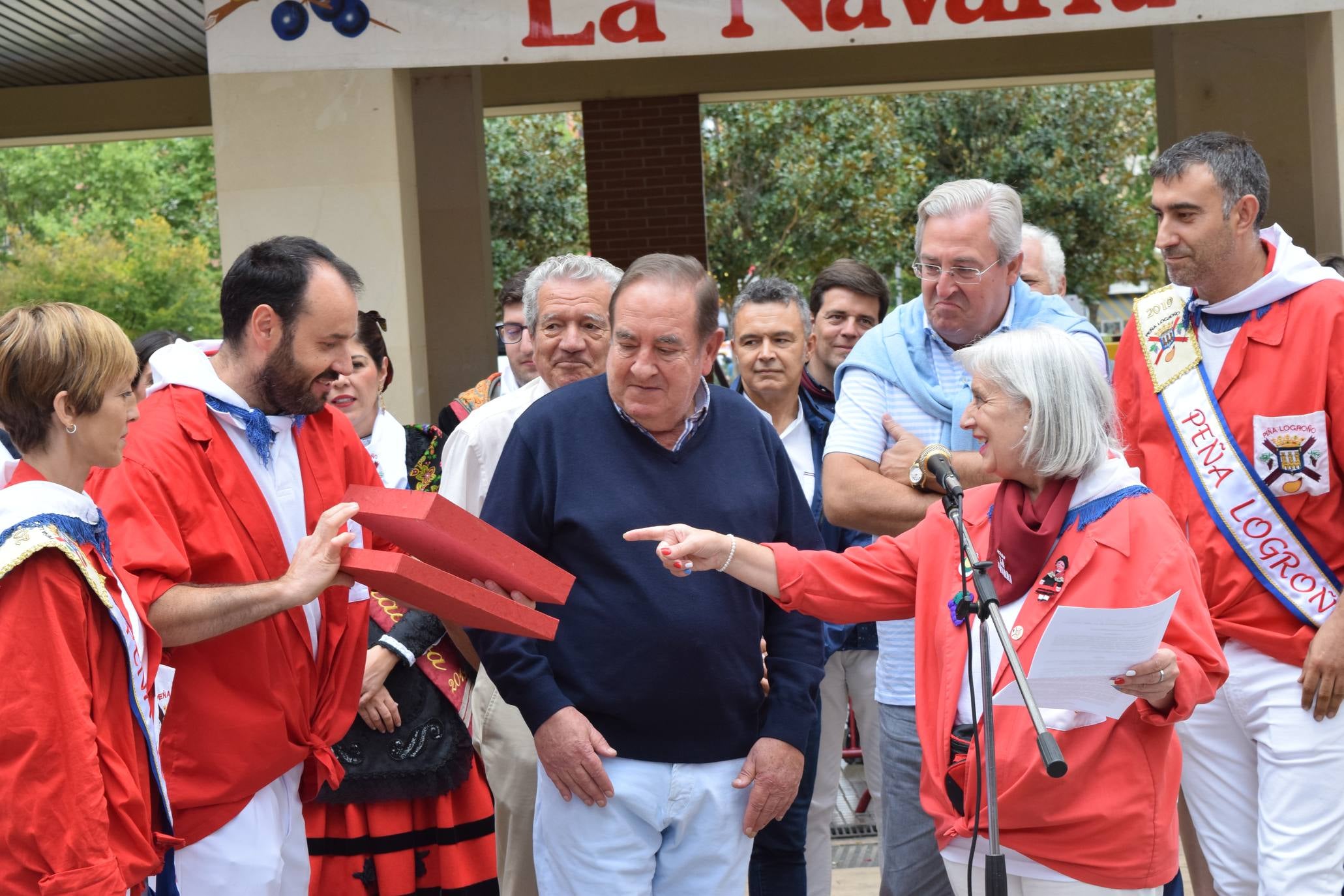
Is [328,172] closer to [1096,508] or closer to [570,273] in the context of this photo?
[570,273]

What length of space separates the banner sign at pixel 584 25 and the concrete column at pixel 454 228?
4.41m

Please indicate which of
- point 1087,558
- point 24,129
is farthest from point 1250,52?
point 24,129

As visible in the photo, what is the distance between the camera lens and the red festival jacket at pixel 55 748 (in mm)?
2506

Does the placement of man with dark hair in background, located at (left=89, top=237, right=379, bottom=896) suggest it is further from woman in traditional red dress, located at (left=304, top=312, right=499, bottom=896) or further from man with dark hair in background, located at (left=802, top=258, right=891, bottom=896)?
man with dark hair in background, located at (left=802, top=258, right=891, bottom=896)

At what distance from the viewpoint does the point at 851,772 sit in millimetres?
7887

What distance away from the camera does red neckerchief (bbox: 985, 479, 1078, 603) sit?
304 cm

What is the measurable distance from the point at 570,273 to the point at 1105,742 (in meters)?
2.15

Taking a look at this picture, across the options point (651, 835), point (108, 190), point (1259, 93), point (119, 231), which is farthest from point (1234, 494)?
point (108, 190)

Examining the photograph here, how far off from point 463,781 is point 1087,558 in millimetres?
2119

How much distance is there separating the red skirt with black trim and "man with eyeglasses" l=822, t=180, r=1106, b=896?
1.23m

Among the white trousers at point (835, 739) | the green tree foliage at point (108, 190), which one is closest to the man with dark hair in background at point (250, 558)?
the white trousers at point (835, 739)

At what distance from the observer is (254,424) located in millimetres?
3268

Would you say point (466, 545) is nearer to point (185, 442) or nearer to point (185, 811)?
point (185, 442)

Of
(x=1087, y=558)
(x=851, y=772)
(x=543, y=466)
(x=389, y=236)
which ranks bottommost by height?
(x=851, y=772)
